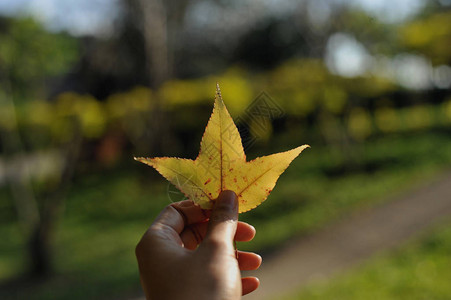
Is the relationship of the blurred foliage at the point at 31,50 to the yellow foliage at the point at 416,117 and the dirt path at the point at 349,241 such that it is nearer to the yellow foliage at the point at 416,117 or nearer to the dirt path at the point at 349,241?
the dirt path at the point at 349,241

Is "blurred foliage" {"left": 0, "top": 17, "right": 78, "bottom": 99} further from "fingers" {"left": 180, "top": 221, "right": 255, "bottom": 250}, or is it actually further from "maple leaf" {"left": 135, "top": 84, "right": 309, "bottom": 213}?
"maple leaf" {"left": 135, "top": 84, "right": 309, "bottom": 213}

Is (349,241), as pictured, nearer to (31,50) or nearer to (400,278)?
(400,278)

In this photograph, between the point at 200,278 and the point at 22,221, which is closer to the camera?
the point at 200,278

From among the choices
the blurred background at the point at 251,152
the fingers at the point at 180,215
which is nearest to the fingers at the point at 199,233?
the fingers at the point at 180,215

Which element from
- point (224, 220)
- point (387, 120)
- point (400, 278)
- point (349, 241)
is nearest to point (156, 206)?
point (349, 241)

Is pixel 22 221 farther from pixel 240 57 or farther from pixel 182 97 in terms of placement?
pixel 240 57

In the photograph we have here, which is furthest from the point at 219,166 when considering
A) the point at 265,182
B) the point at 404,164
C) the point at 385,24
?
the point at 404,164

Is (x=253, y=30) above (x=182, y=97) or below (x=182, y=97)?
above
